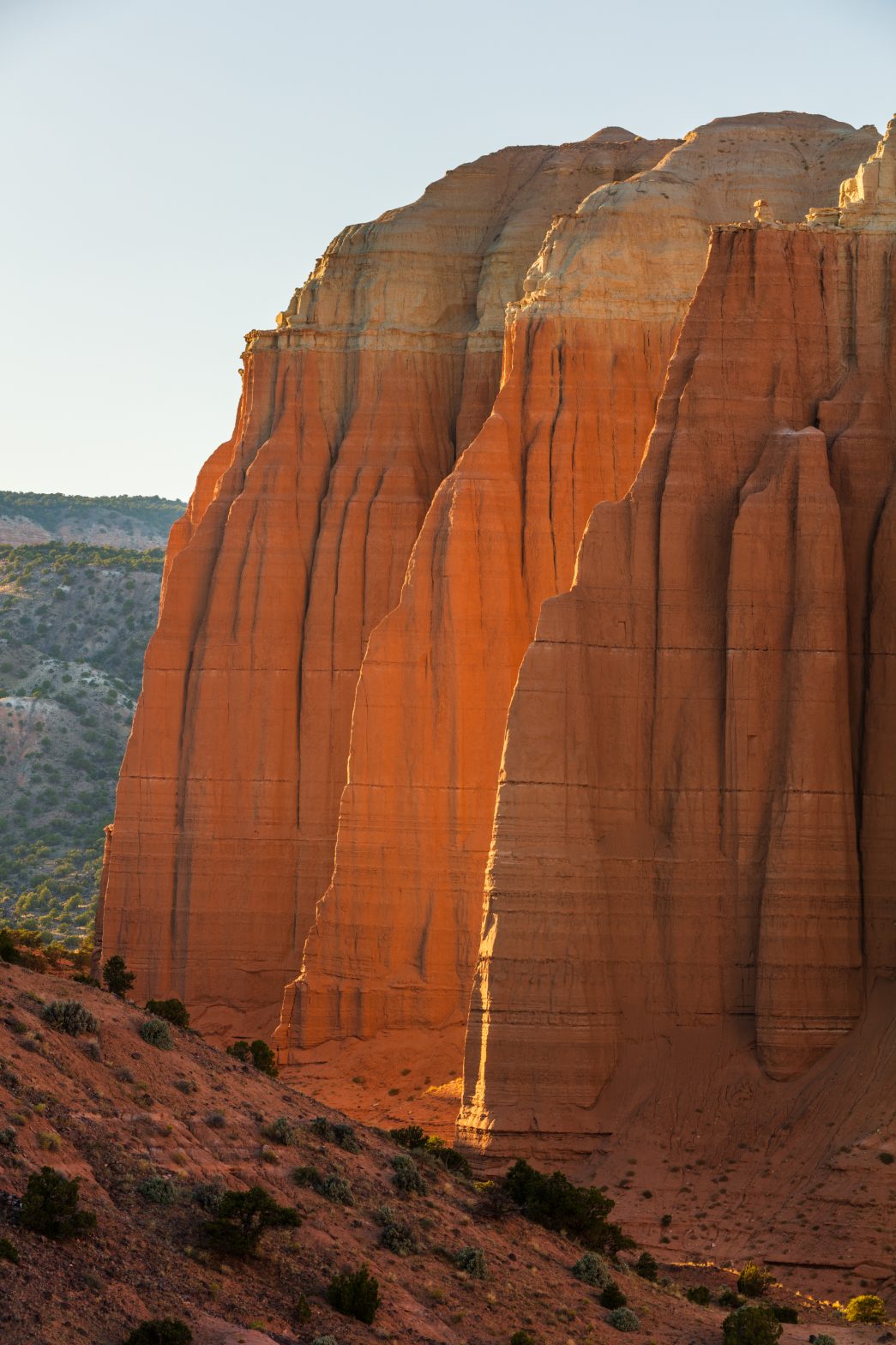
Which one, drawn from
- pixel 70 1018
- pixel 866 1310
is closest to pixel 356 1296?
pixel 70 1018

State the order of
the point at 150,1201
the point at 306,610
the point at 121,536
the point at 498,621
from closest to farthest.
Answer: the point at 150,1201
the point at 498,621
the point at 306,610
the point at 121,536

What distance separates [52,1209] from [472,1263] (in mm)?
6776

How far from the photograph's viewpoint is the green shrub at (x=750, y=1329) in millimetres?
35812

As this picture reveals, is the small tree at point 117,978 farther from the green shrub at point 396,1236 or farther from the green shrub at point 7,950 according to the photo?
the green shrub at point 396,1236

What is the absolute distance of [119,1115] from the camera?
115 feet

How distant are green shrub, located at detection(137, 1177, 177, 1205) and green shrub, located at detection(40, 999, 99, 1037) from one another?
12.4 feet

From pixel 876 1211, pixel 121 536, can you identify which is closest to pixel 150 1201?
pixel 876 1211

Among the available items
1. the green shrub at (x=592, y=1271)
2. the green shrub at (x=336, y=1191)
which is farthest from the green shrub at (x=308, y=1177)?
the green shrub at (x=592, y=1271)

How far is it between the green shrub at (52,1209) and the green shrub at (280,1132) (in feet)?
17.9

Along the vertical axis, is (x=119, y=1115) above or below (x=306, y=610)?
below

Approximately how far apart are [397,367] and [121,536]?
396 ft

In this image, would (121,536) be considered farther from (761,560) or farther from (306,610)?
(761,560)

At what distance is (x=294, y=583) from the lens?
226 feet

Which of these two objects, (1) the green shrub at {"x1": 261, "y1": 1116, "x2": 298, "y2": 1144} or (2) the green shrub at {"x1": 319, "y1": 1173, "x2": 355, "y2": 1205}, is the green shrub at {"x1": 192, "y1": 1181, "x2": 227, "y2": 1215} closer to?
(2) the green shrub at {"x1": 319, "y1": 1173, "x2": 355, "y2": 1205}
